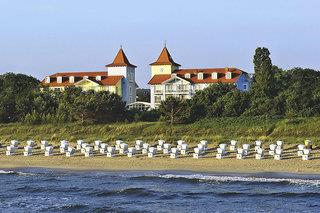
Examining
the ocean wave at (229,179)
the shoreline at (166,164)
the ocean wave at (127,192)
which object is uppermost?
the shoreline at (166,164)

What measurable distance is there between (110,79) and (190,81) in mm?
10954

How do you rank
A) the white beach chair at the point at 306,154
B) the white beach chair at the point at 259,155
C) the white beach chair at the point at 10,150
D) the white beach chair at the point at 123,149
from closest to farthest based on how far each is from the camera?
the white beach chair at the point at 306,154 → the white beach chair at the point at 259,155 → the white beach chair at the point at 123,149 → the white beach chair at the point at 10,150

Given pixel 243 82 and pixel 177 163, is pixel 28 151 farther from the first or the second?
pixel 243 82

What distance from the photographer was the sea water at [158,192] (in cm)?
2220

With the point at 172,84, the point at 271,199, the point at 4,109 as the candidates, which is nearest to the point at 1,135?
the point at 4,109

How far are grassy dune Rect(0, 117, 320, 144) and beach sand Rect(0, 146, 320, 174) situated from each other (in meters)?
5.96

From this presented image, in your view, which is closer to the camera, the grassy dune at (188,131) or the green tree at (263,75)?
the grassy dune at (188,131)

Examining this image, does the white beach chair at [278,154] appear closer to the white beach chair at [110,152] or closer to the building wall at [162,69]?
the white beach chair at [110,152]

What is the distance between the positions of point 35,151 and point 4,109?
2106 centimetres

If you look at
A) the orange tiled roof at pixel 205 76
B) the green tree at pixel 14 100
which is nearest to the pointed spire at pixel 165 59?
the orange tiled roof at pixel 205 76

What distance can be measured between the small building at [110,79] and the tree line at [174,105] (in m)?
21.2

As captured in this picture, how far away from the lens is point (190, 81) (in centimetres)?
8169

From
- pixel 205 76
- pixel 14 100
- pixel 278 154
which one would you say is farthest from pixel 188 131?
pixel 205 76

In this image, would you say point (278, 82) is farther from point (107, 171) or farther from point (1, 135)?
point (107, 171)
